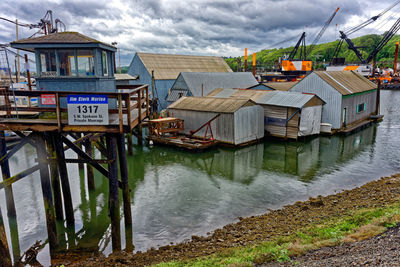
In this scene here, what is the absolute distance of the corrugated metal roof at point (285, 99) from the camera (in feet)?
90.0

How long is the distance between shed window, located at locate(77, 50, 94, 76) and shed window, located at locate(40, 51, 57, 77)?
3.36 feet

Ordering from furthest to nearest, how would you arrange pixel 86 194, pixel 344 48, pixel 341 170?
pixel 344 48 → pixel 341 170 → pixel 86 194

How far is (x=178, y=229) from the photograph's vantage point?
1274cm

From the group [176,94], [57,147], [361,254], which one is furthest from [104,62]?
[176,94]

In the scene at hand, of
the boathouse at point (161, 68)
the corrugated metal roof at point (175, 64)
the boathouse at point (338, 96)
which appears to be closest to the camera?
the boathouse at point (338, 96)

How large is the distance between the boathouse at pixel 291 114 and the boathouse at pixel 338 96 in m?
1.33

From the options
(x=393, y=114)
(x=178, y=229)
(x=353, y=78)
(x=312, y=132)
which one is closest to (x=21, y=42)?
(x=178, y=229)

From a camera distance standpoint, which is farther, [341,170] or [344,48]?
[344,48]

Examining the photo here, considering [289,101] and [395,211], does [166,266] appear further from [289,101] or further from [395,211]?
[289,101]

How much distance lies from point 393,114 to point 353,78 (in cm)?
874

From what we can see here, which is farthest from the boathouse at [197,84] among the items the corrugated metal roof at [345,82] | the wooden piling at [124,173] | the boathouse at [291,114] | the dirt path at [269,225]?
the wooden piling at [124,173]

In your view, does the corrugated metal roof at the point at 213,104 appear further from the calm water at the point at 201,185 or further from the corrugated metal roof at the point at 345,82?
the corrugated metal roof at the point at 345,82

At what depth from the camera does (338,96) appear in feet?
98.1

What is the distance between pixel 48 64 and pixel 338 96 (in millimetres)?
26254
